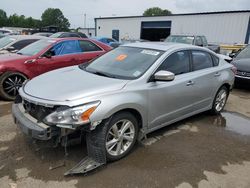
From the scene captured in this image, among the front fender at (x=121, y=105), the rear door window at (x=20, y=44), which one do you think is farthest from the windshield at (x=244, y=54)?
the rear door window at (x=20, y=44)

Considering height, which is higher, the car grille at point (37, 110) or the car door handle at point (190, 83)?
the car door handle at point (190, 83)

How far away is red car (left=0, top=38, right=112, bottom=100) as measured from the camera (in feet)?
19.6

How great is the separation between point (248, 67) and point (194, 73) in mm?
4367

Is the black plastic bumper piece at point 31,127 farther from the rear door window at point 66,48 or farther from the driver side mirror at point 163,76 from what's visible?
the rear door window at point 66,48

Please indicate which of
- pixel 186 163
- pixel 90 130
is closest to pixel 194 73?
pixel 186 163

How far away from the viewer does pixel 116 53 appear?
181 inches

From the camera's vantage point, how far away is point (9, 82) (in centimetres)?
598

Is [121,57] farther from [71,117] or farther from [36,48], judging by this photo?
[36,48]

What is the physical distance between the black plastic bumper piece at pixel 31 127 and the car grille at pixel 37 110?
0.06 meters

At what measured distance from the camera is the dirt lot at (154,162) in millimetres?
3070

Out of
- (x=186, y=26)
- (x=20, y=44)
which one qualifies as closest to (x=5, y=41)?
(x=20, y=44)

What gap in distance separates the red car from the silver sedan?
90.5 inches

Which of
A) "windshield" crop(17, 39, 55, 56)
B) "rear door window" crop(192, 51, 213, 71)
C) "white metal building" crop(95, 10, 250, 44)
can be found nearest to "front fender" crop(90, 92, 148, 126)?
"rear door window" crop(192, 51, 213, 71)

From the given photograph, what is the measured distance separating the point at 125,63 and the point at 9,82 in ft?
10.8
